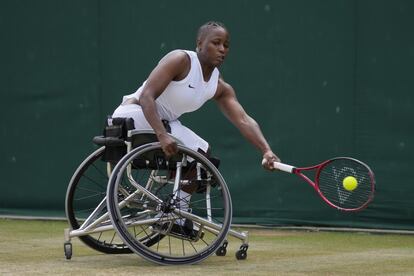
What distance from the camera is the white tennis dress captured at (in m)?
5.54

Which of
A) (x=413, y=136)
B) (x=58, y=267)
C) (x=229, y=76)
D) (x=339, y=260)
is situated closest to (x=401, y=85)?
(x=413, y=136)

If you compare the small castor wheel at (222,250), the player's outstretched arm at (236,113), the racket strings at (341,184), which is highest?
the player's outstretched arm at (236,113)

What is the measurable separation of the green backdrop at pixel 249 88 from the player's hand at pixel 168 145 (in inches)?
101

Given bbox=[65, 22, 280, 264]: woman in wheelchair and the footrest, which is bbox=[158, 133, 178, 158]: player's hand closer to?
bbox=[65, 22, 280, 264]: woman in wheelchair

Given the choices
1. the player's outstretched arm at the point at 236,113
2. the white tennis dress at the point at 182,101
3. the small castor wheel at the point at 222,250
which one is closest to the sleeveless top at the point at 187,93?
the white tennis dress at the point at 182,101

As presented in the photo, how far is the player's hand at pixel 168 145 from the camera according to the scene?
17.3 feet

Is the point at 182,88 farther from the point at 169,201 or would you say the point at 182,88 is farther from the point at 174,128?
the point at 169,201

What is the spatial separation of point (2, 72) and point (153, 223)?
3.63 metres

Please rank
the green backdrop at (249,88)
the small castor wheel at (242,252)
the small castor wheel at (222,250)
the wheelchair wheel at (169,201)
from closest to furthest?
1. the wheelchair wheel at (169,201)
2. the small castor wheel at (242,252)
3. the small castor wheel at (222,250)
4. the green backdrop at (249,88)

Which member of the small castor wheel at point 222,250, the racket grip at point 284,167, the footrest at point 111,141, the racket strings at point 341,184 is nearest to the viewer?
the racket grip at point 284,167

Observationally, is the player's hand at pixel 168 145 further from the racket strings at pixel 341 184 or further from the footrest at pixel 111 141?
the racket strings at pixel 341 184

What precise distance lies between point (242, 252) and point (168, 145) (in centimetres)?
74

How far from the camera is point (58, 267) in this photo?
5.23 metres

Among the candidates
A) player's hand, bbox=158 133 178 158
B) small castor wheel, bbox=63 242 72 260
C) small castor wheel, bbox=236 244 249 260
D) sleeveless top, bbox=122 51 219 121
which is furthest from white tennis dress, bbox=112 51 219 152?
small castor wheel, bbox=63 242 72 260
